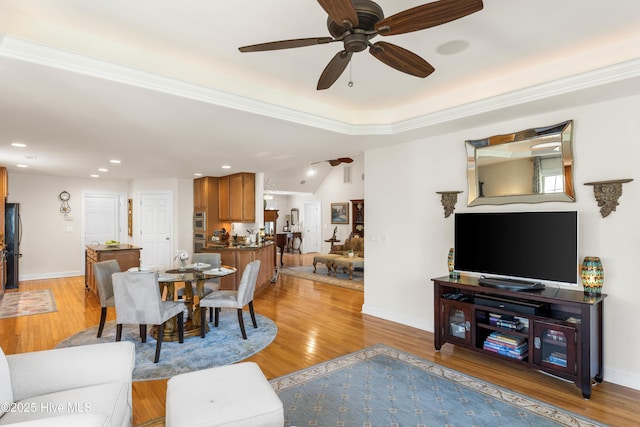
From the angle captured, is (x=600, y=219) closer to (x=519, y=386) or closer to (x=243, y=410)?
(x=519, y=386)

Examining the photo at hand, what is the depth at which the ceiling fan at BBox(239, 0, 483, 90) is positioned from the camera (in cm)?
161

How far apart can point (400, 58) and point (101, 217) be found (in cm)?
926

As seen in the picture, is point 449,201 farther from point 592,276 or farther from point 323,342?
point 323,342

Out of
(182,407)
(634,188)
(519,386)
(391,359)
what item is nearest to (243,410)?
(182,407)

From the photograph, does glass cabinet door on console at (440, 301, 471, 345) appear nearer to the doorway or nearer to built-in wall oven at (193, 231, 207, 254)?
built-in wall oven at (193, 231, 207, 254)

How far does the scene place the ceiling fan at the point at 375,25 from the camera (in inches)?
63.5

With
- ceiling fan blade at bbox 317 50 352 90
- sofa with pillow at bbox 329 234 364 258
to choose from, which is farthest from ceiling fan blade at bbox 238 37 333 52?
sofa with pillow at bbox 329 234 364 258

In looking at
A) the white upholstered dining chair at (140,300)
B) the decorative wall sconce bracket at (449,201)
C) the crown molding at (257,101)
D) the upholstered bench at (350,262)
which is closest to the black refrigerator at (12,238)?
the white upholstered dining chair at (140,300)

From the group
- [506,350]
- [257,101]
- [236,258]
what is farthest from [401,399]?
[236,258]

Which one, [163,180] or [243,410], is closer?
[243,410]

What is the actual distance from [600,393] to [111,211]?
10.0 m

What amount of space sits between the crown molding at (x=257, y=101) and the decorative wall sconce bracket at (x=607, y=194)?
0.87m

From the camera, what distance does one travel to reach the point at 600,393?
2895mm

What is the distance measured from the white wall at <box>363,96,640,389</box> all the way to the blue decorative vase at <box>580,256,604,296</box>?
198 millimetres
